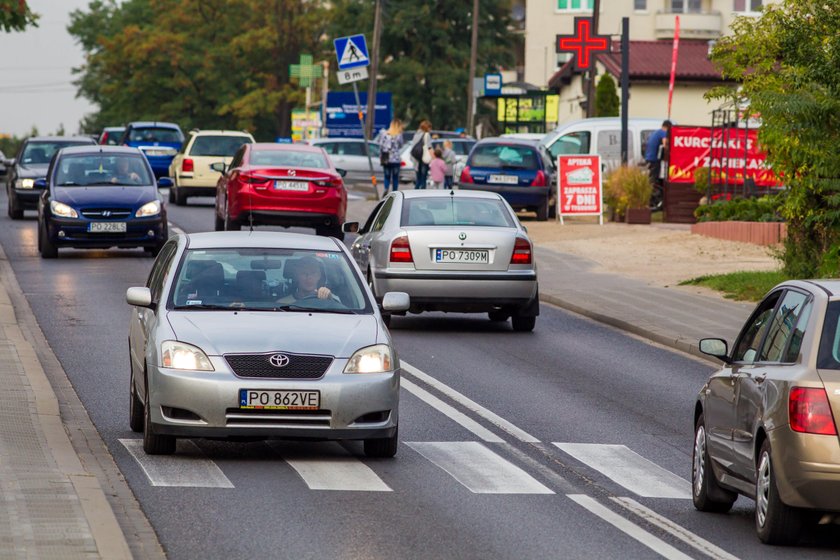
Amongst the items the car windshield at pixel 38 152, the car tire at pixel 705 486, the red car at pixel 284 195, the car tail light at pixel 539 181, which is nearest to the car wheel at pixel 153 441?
the car tire at pixel 705 486

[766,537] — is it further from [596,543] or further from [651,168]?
[651,168]

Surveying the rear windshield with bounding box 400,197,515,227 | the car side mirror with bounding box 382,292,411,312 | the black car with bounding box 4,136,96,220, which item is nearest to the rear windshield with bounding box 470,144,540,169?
the black car with bounding box 4,136,96,220

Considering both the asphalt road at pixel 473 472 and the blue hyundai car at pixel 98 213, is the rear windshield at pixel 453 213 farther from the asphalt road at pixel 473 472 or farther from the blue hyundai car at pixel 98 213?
the blue hyundai car at pixel 98 213

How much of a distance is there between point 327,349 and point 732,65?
15.3 metres

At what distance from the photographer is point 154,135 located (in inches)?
2000

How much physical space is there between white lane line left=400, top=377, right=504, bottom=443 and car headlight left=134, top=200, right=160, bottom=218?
41.2 feet

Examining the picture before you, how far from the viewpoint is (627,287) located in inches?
1008

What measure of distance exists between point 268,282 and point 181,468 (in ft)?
5.29

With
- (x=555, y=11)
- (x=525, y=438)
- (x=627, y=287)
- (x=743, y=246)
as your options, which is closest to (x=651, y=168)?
(x=743, y=246)

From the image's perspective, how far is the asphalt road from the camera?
8852 millimetres

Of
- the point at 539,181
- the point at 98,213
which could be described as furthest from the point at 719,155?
the point at 98,213

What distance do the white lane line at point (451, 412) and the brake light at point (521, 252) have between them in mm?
4231

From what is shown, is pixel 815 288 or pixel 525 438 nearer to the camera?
pixel 815 288

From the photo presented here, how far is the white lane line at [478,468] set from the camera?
415 inches
